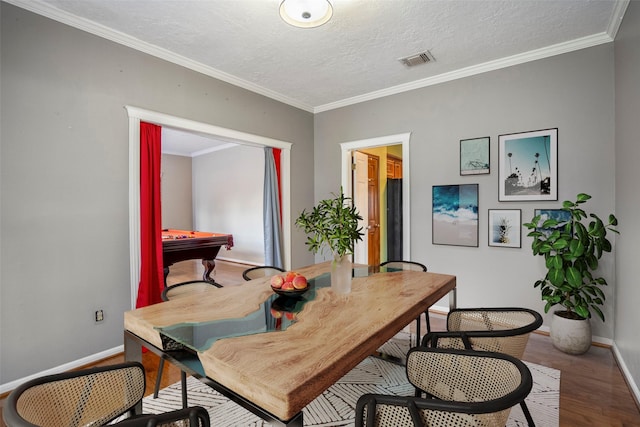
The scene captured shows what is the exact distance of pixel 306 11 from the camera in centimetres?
219

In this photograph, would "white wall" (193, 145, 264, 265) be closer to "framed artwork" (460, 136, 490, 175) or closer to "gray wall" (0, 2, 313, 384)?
"gray wall" (0, 2, 313, 384)

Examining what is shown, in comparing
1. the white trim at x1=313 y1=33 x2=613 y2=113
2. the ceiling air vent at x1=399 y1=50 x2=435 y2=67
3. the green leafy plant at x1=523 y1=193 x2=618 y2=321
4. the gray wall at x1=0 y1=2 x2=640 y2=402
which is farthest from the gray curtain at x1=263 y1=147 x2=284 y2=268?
the green leafy plant at x1=523 y1=193 x2=618 y2=321

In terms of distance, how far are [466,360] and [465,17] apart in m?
2.65

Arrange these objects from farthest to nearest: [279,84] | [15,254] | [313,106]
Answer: [313,106]
[279,84]
[15,254]

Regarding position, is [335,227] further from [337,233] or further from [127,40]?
[127,40]

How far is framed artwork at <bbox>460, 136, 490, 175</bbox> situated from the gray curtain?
2.44 m

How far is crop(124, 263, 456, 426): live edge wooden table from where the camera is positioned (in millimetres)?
947

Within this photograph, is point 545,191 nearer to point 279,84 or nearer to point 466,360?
point 466,360

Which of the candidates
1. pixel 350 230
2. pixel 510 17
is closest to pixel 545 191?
pixel 510 17

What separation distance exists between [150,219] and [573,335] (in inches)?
156

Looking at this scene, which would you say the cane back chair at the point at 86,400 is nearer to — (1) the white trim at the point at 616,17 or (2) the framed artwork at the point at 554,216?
(2) the framed artwork at the point at 554,216

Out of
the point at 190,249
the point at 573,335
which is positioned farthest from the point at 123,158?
the point at 573,335

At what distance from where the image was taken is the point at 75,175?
2.52 m

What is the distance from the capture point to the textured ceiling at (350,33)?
7.87 ft
